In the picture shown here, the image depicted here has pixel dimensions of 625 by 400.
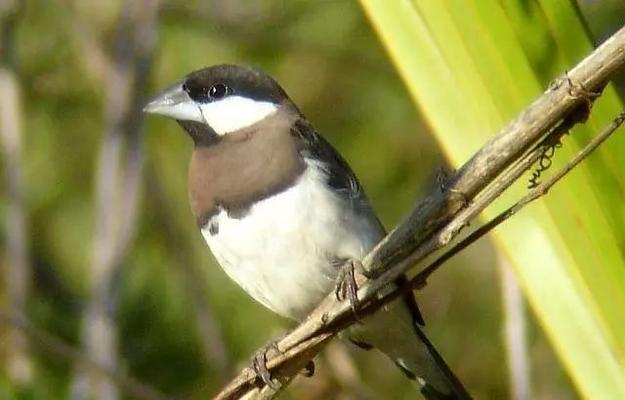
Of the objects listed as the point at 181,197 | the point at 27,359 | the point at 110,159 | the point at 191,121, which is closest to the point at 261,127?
the point at 191,121

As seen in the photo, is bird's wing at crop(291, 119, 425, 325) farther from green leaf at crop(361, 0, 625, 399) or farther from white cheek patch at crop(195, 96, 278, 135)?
green leaf at crop(361, 0, 625, 399)

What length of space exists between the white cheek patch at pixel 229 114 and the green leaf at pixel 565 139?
0.99m

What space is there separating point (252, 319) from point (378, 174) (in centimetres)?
49

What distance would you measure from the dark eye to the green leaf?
102 centimetres

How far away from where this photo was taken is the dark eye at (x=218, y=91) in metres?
1.95

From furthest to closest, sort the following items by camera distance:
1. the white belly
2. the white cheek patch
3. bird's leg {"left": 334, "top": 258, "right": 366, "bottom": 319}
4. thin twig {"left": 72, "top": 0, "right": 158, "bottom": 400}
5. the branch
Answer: thin twig {"left": 72, "top": 0, "right": 158, "bottom": 400} → the white cheek patch → the white belly → bird's leg {"left": 334, "top": 258, "right": 366, "bottom": 319} → the branch

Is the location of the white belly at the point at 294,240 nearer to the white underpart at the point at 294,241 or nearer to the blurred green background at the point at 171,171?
the white underpart at the point at 294,241

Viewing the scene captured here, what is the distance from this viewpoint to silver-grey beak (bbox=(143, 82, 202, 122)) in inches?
75.0

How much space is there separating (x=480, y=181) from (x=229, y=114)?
42.0 inches

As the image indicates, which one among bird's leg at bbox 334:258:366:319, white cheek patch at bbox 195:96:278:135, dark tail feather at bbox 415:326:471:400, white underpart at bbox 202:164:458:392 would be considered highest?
white cheek patch at bbox 195:96:278:135

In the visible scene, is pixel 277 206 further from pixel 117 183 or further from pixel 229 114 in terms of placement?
pixel 117 183

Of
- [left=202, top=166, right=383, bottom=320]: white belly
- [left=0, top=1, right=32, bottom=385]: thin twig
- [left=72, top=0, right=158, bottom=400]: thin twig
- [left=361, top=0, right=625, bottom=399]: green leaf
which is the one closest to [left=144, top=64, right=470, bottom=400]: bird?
[left=202, top=166, right=383, bottom=320]: white belly

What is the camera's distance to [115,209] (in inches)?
96.8

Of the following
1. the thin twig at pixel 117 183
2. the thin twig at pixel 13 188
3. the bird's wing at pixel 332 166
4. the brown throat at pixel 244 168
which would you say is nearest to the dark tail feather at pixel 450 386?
the bird's wing at pixel 332 166
